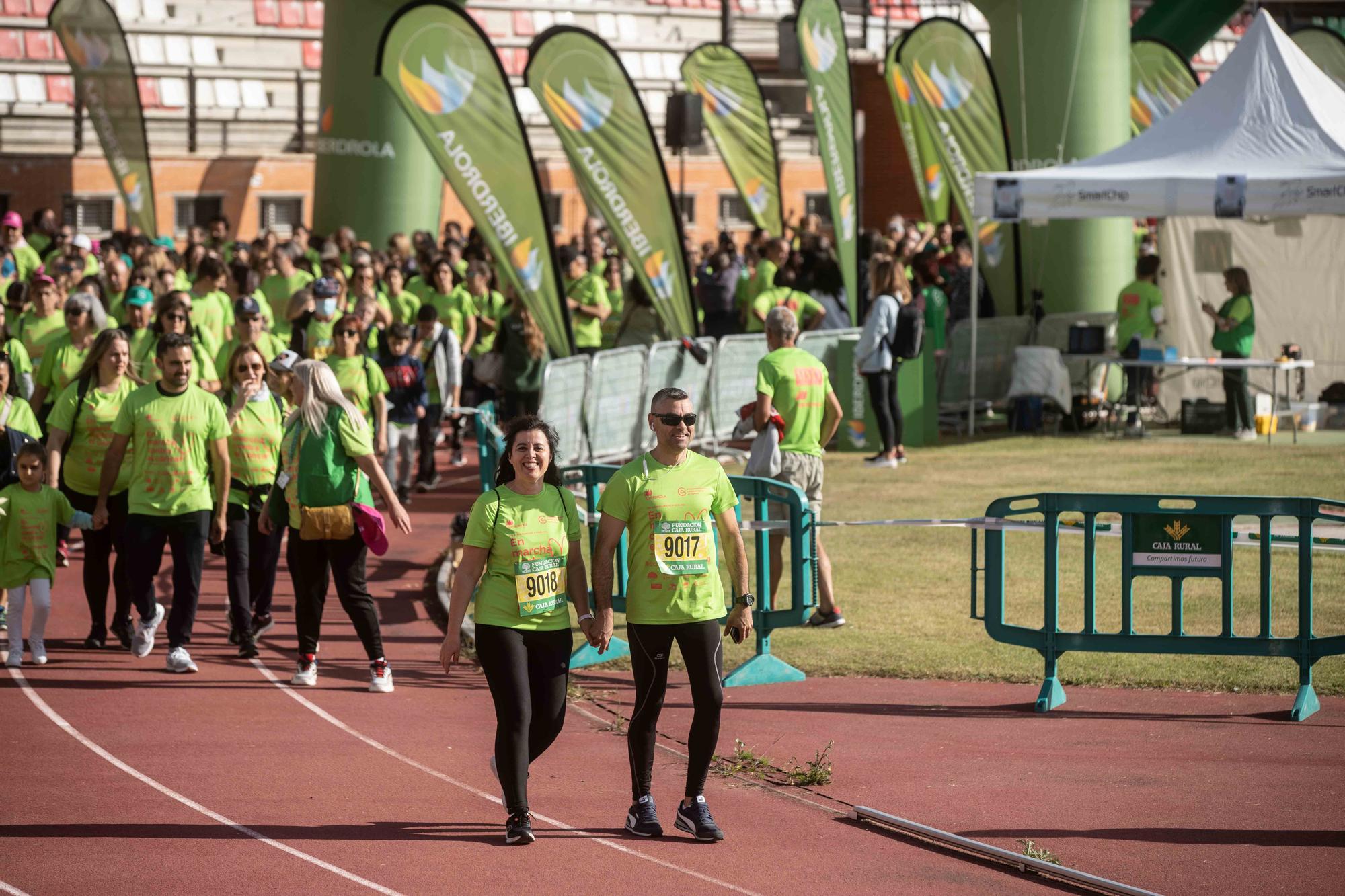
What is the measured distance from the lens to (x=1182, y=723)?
8.83m

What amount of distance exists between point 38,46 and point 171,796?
1034 inches

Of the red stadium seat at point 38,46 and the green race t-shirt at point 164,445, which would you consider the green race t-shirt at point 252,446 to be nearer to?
the green race t-shirt at point 164,445

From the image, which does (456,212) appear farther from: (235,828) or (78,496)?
(235,828)

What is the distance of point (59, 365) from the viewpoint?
1223 centimetres

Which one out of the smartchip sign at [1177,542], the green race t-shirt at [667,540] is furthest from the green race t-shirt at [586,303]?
the green race t-shirt at [667,540]

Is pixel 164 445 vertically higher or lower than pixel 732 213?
lower

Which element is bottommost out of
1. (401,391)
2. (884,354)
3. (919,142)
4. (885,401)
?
(885,401)

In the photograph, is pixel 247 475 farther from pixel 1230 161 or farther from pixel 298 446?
pixel 1230 161

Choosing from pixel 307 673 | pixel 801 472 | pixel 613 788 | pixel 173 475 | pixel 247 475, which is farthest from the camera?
pixel 801 472

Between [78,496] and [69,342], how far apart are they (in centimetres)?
174

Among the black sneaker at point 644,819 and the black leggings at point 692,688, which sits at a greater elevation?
the black leggings at point 692,688

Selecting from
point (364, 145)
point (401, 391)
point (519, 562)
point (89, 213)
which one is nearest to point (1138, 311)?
point (401, 391)

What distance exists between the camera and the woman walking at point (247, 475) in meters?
10.4

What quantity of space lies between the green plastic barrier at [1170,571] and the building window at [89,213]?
22203mm
